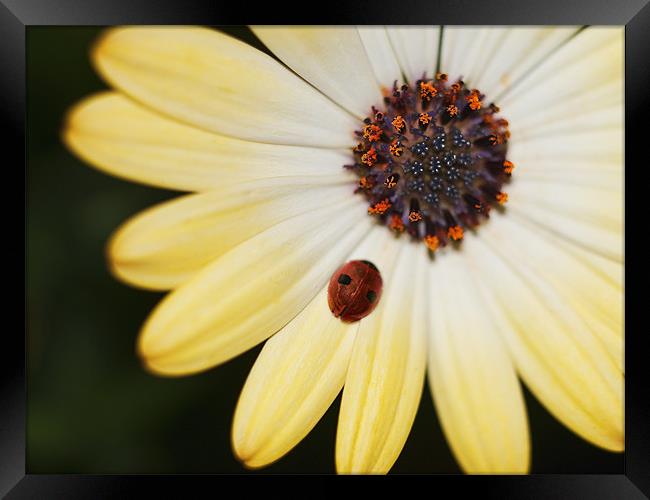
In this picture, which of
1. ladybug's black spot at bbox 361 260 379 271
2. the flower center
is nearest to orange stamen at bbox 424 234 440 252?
the flower center

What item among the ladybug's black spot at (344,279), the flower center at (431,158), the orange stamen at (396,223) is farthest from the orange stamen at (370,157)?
the ladybug's black spot at (344,279)

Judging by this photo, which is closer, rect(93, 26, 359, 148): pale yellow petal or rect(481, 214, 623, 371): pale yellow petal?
rect(93, 26, 359, 148): pale yellow petal

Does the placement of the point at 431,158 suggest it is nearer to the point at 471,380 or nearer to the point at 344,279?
the point at 344,279

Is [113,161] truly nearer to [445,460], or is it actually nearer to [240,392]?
[240,392]

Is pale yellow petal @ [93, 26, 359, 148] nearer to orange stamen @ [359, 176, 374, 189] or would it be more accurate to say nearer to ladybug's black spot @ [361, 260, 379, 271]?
orange stamen @ [359, 176, 374, 189]

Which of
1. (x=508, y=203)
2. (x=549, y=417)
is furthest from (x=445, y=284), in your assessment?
(x=549, y=417)

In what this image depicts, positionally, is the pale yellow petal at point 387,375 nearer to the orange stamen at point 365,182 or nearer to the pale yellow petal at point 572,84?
the orange stamen at point 365,182
